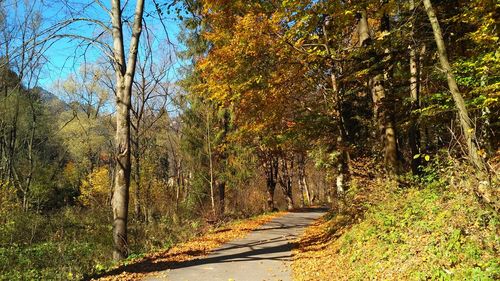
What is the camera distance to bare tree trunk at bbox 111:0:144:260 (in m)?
9.67

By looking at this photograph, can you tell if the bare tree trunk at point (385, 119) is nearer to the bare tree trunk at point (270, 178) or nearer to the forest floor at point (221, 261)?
the forest floor at point (221, 261)

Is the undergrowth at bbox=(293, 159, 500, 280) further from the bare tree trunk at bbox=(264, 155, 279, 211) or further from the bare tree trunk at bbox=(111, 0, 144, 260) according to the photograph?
the bare tree trunk at bbox=(264, 155, 279, 211)

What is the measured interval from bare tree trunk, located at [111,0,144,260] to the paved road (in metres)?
1.88

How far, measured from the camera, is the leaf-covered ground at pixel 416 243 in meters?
5.17

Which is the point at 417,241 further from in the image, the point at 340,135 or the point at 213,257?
the point at 340,135

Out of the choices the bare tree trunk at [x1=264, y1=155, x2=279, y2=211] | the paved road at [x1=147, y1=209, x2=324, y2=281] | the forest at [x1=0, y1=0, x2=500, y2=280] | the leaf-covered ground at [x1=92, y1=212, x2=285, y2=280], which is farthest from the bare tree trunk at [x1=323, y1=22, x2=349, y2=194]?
the bare tree trunk at [x1=264, y1=155, x2=279, y2=211]

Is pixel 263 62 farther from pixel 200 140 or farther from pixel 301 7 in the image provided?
pixel 200 140

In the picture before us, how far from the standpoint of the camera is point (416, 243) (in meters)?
6.37

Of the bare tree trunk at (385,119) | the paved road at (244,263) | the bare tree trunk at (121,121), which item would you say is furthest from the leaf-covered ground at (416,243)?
the bare tree trunk at (121,121)

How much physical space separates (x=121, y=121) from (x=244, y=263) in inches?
183

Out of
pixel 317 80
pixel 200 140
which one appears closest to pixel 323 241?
pixel 317 80

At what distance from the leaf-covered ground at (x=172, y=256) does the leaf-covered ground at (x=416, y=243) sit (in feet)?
9.70

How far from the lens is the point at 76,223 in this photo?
20.4 m

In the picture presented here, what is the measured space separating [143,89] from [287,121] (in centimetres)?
766
